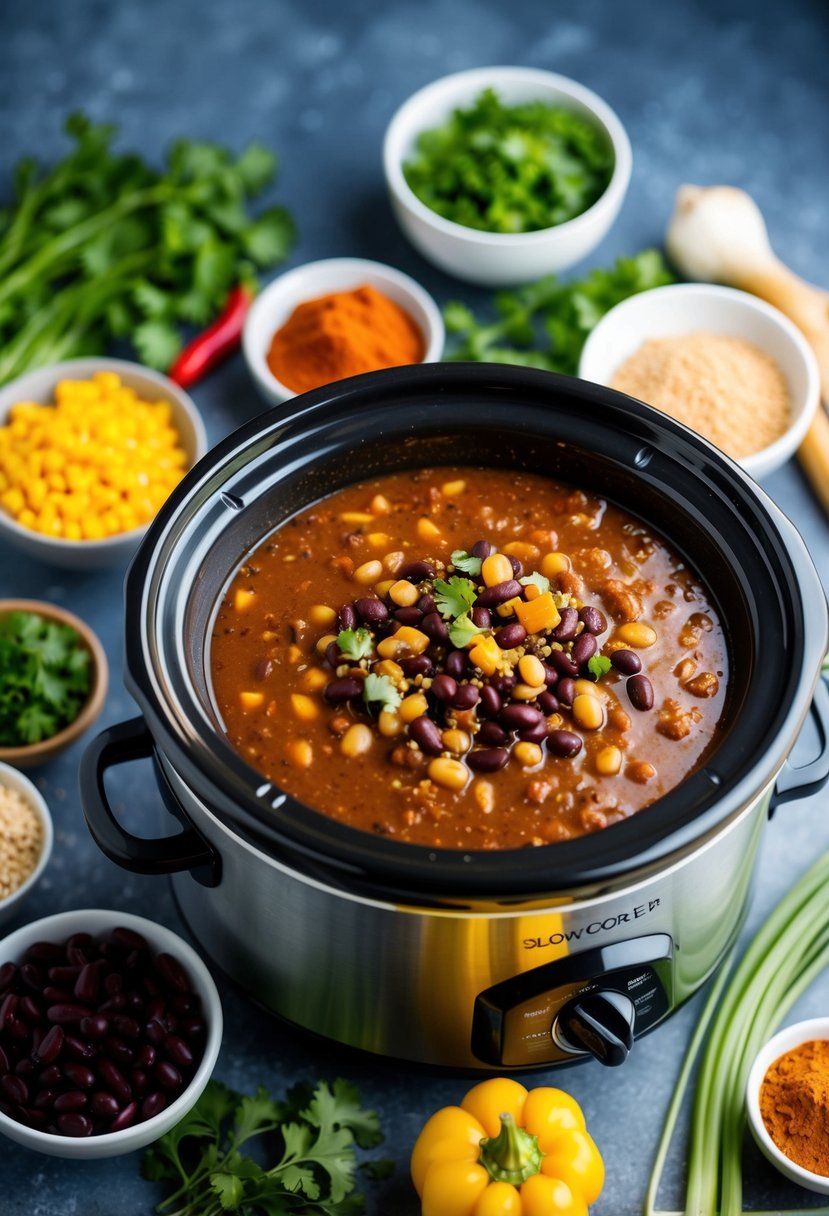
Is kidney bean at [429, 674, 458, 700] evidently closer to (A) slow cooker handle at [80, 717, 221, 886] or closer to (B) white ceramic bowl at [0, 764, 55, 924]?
(A) slow cooker handle at [80, 717, 221, 886]

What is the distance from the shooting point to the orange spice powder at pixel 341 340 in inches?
167

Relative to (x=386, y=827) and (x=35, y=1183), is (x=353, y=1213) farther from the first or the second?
(x=386, y=827)

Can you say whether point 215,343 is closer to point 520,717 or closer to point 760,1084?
Result: point 520,717

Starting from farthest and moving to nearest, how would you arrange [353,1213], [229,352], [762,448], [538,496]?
[229,352]
[762,448]
[538,496]
[353,1213]

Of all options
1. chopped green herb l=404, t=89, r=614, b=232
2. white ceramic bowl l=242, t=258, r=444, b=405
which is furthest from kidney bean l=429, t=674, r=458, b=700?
Result: chopped green herb l=404, t=89, r=614, b=232

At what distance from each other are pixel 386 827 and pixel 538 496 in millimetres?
968

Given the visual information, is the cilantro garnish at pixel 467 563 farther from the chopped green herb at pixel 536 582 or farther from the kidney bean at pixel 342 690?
the kidney bean at pixel 342 690

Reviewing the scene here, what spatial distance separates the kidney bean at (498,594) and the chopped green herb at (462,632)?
0.24 feet

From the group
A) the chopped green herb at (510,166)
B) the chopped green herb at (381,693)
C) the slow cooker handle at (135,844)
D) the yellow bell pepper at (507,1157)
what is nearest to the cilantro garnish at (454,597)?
the chopped green herb at (381,693)

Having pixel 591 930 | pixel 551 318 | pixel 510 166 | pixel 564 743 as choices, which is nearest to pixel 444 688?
pixel 564 743

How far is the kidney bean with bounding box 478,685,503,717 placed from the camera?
2840mm

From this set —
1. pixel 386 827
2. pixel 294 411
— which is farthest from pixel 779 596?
pixel 294 411

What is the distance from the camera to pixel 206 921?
10.5 feet

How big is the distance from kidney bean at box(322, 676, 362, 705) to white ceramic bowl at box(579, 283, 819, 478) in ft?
5.37
